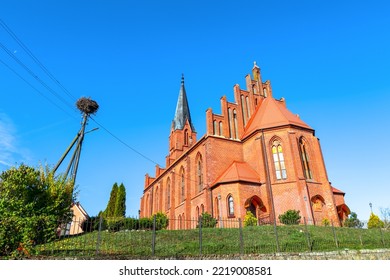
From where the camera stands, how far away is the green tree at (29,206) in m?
9.69

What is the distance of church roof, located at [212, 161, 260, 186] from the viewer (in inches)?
885

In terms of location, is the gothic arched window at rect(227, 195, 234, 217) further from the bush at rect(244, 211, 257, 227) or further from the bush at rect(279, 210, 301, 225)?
the bush at rect(279, 210, 301, 225)

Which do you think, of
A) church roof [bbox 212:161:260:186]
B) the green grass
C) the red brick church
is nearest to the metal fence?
the green grass

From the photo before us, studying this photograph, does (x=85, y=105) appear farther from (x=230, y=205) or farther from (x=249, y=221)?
(x=249, y=221)

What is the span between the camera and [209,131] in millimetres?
25953

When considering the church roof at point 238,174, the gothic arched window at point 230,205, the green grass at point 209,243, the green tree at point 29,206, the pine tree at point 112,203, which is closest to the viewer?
the green tree at point 29,206

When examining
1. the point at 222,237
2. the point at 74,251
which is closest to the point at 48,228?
the point at 74,251

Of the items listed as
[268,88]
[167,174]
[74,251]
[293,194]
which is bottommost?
[74,251]

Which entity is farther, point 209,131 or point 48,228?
point 209,131

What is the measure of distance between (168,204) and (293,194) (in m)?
17.8

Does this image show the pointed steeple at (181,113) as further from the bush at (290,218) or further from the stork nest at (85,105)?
the bush at (290,218)

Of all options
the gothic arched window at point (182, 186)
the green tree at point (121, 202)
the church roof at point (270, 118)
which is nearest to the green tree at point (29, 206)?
the gothic arched window at point (182, 186)

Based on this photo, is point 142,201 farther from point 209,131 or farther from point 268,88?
point 268,88

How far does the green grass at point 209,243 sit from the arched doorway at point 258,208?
5.28 metres
